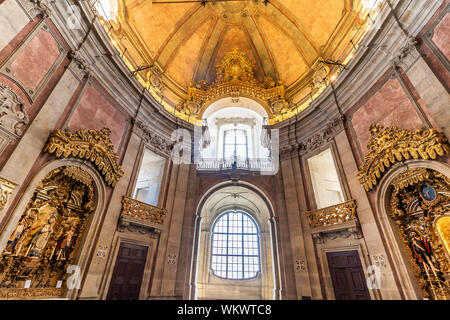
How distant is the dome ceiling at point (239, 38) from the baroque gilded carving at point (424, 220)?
6629 millimetres

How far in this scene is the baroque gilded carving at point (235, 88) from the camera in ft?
41.5

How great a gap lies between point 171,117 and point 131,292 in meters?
7.90

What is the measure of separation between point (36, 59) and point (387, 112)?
10.9m

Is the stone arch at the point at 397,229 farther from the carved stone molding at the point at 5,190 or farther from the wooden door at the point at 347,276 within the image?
the carved stone molding at the point at 5,190

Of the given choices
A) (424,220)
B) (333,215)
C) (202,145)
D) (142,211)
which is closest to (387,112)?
(424,220)

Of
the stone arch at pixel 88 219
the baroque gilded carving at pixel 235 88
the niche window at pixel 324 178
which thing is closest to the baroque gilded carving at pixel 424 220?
the niche window at pixel 324 178

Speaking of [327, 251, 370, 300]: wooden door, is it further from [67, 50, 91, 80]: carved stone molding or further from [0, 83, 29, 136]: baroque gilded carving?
[67, 50, 91, 80]: carved stone molding

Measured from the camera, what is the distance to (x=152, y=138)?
9648 millimetres

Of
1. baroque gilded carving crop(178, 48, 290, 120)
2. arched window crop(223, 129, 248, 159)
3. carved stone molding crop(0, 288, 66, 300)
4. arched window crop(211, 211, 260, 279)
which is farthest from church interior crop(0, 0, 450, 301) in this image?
arched window crop(211, 211, 260, 279)

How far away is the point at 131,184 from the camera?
8.09m

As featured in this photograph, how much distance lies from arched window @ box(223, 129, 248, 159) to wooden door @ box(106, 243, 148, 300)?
9.73 metres

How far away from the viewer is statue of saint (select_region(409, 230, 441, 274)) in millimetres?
5249

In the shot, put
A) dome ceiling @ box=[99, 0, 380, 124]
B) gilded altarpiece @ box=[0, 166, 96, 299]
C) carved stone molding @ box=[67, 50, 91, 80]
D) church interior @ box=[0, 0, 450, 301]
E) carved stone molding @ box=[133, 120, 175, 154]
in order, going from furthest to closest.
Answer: dome ceiling @ box=[99, 0, 380, 124] → carved stone molding @ box=[133, 120, 175, 154] → carved stone molding @ box=[67, 50, 91, 80] → church interior @ box=[0, 0, 450, 301] → gilded altarpiece @ box=[0, 166, 96, 299]

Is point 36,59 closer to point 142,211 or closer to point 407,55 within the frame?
point 142,211
